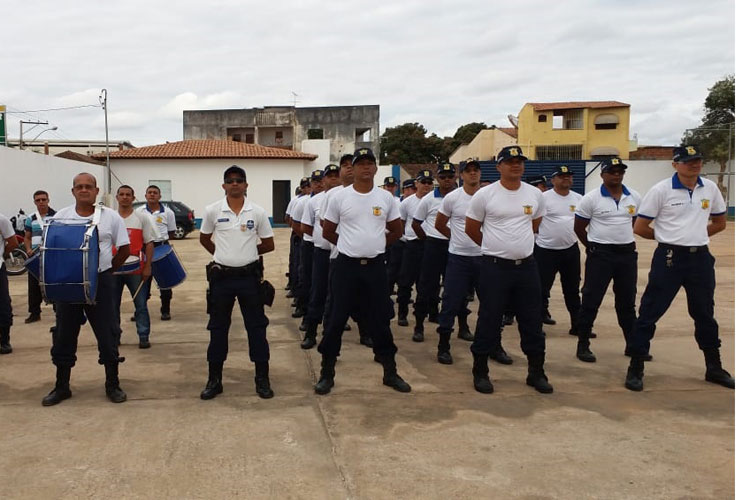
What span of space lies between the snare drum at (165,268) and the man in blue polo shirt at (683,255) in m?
4.71

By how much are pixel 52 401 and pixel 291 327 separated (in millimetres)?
3065

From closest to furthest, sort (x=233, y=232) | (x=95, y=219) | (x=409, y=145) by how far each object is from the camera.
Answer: (x=95, y=219), (x=233, y=232), (x=409, y=145)

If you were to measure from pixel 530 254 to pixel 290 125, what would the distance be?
37062 mm

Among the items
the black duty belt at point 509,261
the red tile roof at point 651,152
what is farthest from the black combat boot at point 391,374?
the red tile roof at point 651,152

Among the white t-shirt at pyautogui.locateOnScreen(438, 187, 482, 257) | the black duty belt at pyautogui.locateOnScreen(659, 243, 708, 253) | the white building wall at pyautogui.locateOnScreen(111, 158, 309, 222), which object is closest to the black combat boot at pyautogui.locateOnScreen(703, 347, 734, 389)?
the black duty belt at pyautogui.locateOnScreen(659, 243, 708, 253)

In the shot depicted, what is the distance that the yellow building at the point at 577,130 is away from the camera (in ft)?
124

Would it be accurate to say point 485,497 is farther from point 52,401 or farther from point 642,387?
point 52,401

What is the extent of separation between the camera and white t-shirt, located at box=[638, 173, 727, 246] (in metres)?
4.54

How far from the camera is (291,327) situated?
695 centimetres

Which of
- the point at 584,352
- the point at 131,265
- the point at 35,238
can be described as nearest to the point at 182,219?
the point at 35,238

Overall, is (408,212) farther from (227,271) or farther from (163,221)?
(227,271)

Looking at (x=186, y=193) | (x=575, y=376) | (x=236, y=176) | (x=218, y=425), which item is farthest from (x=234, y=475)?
(x=186, y=193)

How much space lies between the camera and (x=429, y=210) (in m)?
6.65

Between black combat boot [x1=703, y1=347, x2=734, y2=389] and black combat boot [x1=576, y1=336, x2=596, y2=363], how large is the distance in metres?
0.95
